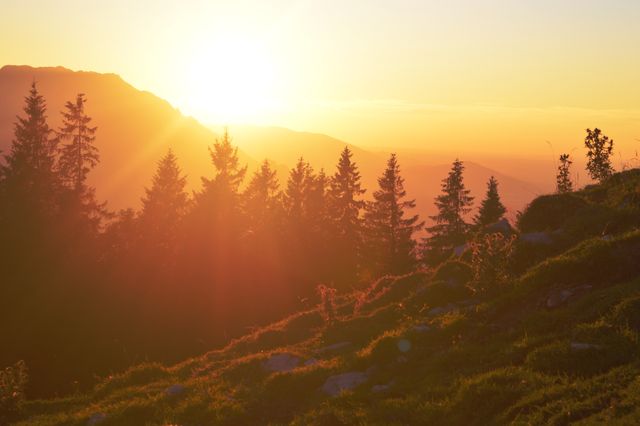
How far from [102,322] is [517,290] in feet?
81.7

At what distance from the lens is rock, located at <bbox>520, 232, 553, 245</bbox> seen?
18.3 meters

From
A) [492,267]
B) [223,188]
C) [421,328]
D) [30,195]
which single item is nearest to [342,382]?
[421,328]

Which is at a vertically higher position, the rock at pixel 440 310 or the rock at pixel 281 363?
the rock at pixel 440 310

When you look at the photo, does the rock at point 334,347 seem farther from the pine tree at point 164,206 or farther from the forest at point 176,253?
the pine tree at point 164,206

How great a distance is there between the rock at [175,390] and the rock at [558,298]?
11207mm

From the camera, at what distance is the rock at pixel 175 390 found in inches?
605

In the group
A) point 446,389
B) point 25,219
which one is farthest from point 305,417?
point 25,219

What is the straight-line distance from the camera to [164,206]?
53.2m

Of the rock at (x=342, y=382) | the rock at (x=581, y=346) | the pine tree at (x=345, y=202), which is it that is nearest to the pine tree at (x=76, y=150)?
the pine tree at (x=345, y=202)

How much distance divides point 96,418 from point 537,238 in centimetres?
1593

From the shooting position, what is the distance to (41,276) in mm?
32062

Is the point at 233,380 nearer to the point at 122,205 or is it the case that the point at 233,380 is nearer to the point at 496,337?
the point at 496,337

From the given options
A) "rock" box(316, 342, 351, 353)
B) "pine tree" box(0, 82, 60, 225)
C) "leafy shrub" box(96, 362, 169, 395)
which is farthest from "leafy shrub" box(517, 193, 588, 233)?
"pine tree" box(0, 82, 60, 225)

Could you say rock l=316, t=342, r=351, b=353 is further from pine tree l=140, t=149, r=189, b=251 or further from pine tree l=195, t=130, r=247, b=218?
pine tree l=195, t=130, r=247, b=218
